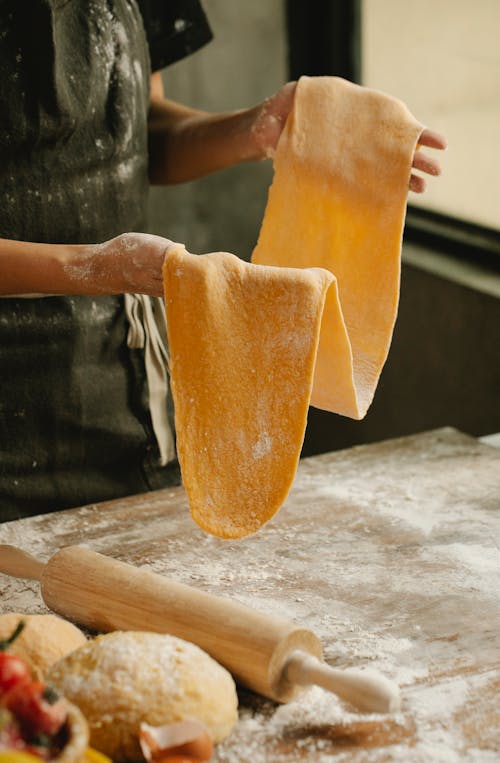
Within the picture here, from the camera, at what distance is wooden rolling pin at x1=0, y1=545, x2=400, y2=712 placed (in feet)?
2.88

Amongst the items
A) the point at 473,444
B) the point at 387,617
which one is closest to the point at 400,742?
the point at 387,617

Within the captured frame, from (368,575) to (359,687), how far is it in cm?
35

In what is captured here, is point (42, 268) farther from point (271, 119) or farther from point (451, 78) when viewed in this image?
point (451, 78)

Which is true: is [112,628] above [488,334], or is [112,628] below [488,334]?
above

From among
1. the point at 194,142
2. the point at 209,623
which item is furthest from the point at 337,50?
the point at 209,623

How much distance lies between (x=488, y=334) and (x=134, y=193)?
1.08 metres

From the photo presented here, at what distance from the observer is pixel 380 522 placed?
4.44ft

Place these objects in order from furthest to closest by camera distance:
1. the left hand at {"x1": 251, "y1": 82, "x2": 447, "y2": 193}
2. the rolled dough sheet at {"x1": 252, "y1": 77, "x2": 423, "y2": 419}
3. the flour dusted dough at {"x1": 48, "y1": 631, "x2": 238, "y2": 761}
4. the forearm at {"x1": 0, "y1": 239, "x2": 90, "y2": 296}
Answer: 1. the left hand at {"x1": 251, "y1": 82, "x2": 447, "y2": 193}
2. the rolled dough sheet at {"x1": 252, "y1": 77, "x2": 423, "y2": 419}
3. the forearm at {"x1": 0, "y1": 239, "x2": 90, "y2": 296}
4. the flour dusted dough at {"x1": 48, "y1": 631, "x2": 238, "y2": 761}

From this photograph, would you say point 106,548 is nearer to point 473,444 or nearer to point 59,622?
point 59,622

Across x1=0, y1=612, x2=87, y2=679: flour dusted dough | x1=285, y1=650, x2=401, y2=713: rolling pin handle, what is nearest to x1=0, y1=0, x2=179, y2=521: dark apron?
x1=0, y1=612, x2=87, y2=679: flour dusted dough

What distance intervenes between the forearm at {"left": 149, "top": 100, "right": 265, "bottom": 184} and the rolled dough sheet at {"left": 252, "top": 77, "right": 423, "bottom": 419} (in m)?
0.12

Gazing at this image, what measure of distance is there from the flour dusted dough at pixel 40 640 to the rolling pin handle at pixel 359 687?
23 centimetres

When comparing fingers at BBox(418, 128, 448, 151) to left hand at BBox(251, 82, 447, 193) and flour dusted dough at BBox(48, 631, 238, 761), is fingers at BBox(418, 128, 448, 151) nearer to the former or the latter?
left hand at BBox(251, 82, 447, 193)

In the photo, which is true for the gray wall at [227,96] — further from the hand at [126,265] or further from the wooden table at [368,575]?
the hand at [126,265]
